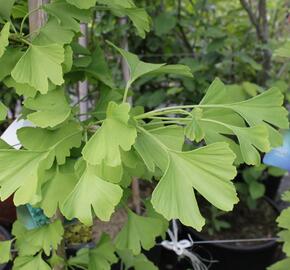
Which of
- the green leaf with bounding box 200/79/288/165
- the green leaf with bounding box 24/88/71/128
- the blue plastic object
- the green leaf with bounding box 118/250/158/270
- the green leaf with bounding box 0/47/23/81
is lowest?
the green leaf with bounding box 118/250/158/270

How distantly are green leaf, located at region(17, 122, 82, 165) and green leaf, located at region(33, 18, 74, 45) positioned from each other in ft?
0.39

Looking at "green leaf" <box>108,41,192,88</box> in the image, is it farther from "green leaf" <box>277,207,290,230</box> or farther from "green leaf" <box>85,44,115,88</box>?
"green leaf" <box>277,207,290,230</box>

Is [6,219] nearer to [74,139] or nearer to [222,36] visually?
[74,139]

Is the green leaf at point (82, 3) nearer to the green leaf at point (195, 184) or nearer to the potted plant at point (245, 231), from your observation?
the green leaf at point (195, 184)

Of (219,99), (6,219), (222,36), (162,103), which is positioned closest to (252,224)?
(162,103)

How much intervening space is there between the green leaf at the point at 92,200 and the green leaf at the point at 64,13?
8.7 inches

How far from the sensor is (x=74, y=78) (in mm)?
715

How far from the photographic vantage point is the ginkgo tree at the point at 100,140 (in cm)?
48

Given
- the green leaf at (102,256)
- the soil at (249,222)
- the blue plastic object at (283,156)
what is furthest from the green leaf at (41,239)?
the soil at (249,222)

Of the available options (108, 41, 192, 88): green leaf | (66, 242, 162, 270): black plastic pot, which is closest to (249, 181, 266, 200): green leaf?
(66, 242, 162, 270): black plastic pot

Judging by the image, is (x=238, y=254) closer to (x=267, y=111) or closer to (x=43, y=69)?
(x=267, y=111)

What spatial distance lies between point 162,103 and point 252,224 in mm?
545

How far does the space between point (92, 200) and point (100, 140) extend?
8 centimetres

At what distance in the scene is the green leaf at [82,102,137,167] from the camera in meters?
0.47
